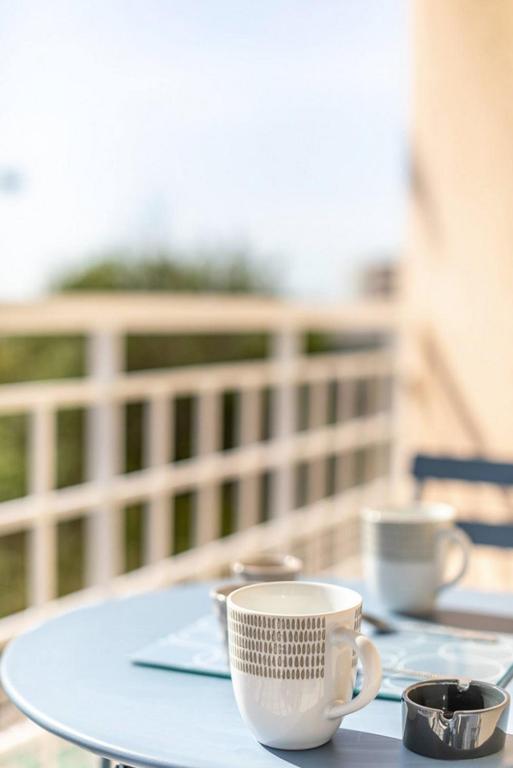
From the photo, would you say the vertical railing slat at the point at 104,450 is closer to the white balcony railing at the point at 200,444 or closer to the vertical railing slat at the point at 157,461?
the white balcony railing at the point at 200,444

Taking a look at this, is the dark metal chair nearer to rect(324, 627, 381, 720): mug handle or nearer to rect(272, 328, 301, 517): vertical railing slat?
rect(324, 627, 381, 720): mug handle

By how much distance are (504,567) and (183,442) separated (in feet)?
15.3

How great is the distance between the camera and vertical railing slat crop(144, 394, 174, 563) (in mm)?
2258

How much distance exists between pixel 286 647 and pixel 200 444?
1781 mm

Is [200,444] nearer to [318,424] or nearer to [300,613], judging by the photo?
[318,424]

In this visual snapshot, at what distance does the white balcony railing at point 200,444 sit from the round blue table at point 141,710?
0.90m

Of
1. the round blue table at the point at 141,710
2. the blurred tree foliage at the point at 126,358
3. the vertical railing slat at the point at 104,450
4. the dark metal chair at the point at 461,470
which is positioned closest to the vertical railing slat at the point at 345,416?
the vertical railing slat at the point at 104,450

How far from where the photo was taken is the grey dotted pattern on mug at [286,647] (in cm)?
70

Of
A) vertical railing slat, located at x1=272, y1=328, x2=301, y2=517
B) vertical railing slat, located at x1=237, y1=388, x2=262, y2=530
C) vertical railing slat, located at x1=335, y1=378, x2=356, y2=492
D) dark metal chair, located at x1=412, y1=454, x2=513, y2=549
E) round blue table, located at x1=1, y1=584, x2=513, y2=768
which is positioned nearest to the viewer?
round blue table, located at x1=1, y1=584, x2=513, y2=768

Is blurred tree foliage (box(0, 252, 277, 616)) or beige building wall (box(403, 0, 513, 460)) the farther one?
blurred tree foliage (box(0, 252, 277, 616))

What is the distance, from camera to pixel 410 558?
1072mm

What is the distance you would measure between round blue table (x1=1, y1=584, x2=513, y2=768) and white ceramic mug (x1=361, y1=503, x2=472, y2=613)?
0.21 m

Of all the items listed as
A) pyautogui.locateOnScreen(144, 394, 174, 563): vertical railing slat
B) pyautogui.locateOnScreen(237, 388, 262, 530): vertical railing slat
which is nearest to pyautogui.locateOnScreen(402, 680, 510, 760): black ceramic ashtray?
pyautogui.locateOnScreen(144, 394, 174, 563): vertical railing slat

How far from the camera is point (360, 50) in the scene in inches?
432
